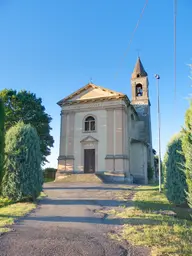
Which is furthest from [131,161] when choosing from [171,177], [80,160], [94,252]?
[94,252]

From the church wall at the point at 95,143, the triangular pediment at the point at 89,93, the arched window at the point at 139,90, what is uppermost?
the arched window at the point at 139,90

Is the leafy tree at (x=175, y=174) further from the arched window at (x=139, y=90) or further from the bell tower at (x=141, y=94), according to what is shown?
the arched window at (x=139, y=90)

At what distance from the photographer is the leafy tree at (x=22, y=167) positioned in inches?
356

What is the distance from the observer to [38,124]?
2556 centimetres

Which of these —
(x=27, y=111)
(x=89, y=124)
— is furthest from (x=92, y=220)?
(x=27, y=111)

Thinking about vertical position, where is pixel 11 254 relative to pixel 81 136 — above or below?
below

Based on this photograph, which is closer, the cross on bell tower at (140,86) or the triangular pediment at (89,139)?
the triangular pediment at (89,139)

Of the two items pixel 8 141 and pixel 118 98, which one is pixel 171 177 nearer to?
pixel 8 141

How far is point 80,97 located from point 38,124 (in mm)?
5842

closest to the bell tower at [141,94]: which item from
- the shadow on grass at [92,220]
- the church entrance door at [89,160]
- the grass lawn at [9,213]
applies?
the church entrance door at [89,160]

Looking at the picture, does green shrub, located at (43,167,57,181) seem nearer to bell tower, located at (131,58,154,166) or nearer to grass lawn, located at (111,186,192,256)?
bell tower, located at (131,58,154,166)

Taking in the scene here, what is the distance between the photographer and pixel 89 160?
24.1 m

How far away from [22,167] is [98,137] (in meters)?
15.4

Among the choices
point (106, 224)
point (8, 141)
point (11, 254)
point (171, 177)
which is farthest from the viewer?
point (8, 141)
